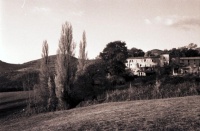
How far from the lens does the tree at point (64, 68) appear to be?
1212 inches

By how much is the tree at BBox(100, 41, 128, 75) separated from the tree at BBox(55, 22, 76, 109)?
35.9m

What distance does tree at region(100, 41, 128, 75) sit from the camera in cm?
6944

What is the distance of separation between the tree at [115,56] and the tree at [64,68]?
118 feet

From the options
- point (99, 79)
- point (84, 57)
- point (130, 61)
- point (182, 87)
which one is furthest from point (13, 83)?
point (130, 61)

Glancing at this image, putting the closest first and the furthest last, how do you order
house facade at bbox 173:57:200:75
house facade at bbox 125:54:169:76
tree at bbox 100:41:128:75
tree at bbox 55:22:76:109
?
tree at bbox 55:22:76:109 < tree at bbox 100:41:128:75 < house facade at bbox 173:57:200:75 < house facade at bbox 125:54:169:76

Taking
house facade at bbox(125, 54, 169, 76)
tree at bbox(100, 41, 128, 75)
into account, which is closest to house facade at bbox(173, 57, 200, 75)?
house facade at bbox(125, 54, 169, 76)

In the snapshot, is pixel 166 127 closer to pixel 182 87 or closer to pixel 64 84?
pixel 182 87

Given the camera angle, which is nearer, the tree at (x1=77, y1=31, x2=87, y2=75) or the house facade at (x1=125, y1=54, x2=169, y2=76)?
the tree at (x1=77, y1=31, x2=87, y2=75)

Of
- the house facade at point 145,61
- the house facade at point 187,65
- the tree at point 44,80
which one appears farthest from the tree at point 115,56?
the tree at point 44,80

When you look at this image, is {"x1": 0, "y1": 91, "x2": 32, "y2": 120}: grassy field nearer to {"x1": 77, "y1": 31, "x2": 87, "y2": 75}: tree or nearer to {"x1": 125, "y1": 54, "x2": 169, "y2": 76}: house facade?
{"x1": 77, "y1": 31, "x2": 87, "y2": 75}: tree

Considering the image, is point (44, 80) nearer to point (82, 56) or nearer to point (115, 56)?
point (82, 56)

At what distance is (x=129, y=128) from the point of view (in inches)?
468

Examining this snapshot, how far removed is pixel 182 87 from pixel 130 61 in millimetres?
84837

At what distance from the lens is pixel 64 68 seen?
104ft
